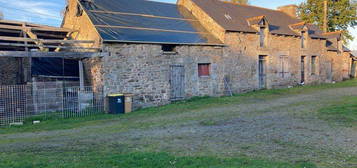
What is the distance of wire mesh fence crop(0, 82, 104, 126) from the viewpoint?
11.0 meters

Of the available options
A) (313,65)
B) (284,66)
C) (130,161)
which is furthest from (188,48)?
(313,65)

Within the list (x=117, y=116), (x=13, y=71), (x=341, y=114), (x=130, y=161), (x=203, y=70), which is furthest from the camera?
(x=203, y=70)

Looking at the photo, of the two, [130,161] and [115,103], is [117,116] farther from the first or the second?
[130,161]

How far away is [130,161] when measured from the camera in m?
5.23

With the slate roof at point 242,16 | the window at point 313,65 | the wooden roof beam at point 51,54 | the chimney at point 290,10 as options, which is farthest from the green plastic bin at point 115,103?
the chimney at point 290,10

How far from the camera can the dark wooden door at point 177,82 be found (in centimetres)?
1570

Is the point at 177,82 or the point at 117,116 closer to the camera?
the point at 117,116

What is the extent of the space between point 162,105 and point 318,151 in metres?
10.0

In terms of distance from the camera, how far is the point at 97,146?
260 inches

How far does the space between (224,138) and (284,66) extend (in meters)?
16.7

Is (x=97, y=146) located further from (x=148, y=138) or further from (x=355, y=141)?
(x=355, y=141)

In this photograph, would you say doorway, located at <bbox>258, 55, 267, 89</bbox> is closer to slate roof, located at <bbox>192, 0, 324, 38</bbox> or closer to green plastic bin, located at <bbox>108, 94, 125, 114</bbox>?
slate roof, located at <bbox>192, 0, 324, 38</bbox>

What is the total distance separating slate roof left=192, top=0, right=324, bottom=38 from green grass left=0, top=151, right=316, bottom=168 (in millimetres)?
13777

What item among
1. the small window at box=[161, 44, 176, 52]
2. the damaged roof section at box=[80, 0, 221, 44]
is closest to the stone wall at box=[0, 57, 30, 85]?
the damaged roof section at box=[80, 0, 221, 44]
